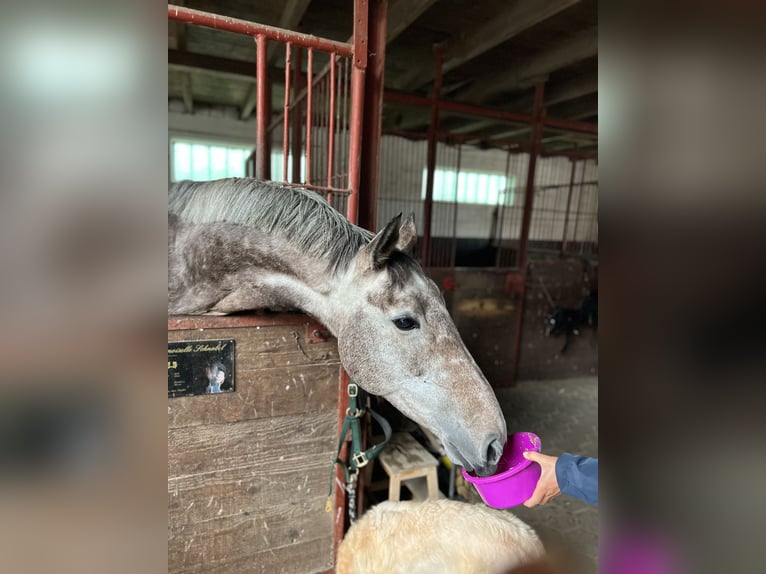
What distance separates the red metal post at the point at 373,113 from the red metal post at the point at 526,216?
10.8 feet

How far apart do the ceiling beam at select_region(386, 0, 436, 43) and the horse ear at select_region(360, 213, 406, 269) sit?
6.93 ft

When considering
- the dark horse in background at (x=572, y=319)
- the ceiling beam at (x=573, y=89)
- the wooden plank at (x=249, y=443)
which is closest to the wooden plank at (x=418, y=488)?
the wooden plank at (x=249, y=443)

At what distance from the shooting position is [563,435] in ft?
12.0

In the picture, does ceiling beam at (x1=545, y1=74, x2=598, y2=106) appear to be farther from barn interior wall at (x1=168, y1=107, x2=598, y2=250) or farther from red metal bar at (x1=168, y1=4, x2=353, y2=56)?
red metal bar at (x1=168, y1=4, x2=353, y2=56)

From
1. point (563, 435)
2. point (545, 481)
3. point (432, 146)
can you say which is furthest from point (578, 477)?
point (432, 146)

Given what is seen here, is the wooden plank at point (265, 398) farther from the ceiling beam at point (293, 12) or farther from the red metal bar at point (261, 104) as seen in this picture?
the ceiling beam at point (293, 12)

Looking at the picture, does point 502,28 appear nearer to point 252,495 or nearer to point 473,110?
point 473,110

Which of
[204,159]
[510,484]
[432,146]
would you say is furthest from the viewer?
[204,159]

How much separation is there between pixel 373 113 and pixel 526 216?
353 cm

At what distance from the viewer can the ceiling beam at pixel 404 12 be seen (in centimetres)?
257
